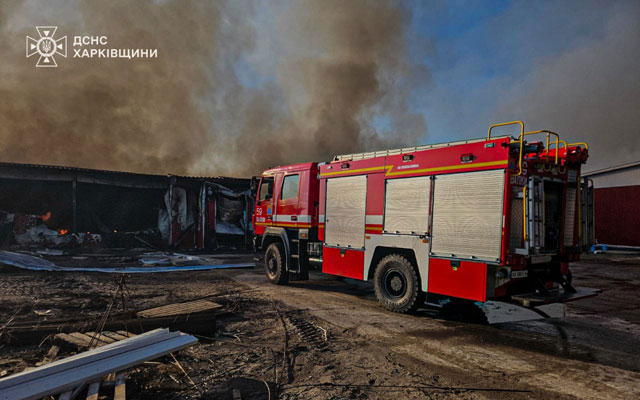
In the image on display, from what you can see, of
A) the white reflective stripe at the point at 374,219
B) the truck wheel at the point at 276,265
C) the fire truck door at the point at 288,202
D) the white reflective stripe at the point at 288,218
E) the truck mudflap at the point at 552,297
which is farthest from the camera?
the truck wheel at the point at 276,265

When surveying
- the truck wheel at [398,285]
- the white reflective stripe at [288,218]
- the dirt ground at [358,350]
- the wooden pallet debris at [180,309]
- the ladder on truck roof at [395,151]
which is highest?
the ladder on truck roof at [395,151]

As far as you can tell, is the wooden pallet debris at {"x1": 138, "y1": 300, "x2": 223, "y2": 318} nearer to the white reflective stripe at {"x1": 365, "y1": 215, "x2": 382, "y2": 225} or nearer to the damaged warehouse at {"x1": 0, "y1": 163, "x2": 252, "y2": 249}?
the white reflective stripe at {"x1": 365, "y1": 215, "x2": 382, "y2": 225}

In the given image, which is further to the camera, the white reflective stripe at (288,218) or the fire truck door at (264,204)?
the fire truck door at (264,204)

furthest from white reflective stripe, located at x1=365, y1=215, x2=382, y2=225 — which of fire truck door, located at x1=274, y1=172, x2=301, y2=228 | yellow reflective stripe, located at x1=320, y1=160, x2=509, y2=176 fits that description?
fire truck door, located at x1=274, y1=172, x2=301, y2=228

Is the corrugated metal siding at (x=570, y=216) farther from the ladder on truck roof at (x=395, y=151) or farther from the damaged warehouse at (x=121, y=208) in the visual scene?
the damaged warehouse at (x=121, y=208)

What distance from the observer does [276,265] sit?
10.2 m

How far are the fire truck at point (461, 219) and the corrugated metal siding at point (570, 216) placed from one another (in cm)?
2

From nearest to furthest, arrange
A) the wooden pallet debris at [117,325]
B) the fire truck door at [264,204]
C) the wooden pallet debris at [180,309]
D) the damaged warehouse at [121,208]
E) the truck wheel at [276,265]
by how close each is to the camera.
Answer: the wooden pallet debris at [117,325]
the wooden pallet debris at [180,309]
the truck wheel at [276,265]
the fire truck door at [264,204]
the damaged warehouse at [121,208]

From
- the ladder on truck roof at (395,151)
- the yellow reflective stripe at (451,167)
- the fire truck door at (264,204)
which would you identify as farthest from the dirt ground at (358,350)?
the ladder on truck roof at (395,151)

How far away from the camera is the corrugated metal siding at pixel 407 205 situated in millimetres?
6902

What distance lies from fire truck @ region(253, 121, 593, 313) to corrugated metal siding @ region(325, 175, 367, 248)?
23mm

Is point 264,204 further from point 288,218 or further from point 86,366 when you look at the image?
point 86,366

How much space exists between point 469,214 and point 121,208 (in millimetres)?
21266

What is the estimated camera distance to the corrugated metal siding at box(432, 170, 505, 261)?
5848mm
